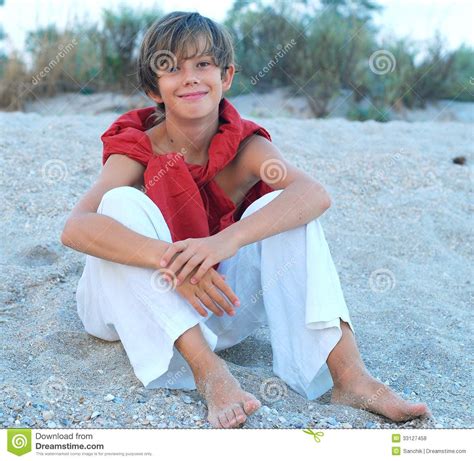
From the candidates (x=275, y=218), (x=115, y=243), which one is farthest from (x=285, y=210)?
(x=115, y=243)

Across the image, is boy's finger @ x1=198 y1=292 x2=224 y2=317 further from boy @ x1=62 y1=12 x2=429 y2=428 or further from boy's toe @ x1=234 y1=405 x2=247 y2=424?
boy's toe @ x1=234 y1=405 x2=247 y2=424

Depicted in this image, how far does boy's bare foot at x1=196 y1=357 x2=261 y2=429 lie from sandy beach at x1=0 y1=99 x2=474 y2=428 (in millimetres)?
48

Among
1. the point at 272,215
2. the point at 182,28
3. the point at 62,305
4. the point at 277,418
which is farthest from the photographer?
the point at 62,305

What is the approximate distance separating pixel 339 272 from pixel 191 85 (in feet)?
4.32

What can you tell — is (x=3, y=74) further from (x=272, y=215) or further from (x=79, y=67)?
(x=272, y=215)

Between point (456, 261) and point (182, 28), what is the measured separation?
73.8 inches

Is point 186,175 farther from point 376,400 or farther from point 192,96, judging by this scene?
point 376,400

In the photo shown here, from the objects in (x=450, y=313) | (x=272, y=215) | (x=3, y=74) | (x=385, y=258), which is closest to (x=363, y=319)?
(x=450, y=313)

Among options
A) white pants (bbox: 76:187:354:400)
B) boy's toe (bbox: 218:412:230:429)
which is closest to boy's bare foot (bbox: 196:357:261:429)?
boy's toe (bbox: 218:412:230:429)

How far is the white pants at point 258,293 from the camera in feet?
6.66

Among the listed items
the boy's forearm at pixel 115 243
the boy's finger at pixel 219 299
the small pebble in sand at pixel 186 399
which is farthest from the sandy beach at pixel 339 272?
the boy's forearm at pixel 115 243

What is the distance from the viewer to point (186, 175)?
236cm
